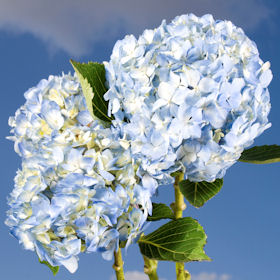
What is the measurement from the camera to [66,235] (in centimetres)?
158

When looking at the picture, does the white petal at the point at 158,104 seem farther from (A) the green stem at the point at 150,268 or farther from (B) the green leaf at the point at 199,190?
(A) the green stem at the point at 150,268

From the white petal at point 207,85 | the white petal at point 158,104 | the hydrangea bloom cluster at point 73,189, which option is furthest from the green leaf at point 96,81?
the white petal at point 207,85

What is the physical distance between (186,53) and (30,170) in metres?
0.55

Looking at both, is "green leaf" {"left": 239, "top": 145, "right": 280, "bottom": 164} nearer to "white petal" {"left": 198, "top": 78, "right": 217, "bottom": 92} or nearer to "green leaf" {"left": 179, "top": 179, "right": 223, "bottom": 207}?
"green leaf" {"left": 179, "top": 179, "right": 223, "bottom": 207}

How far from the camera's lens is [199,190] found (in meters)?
1.78

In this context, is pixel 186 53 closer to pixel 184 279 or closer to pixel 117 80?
pixel 117 80

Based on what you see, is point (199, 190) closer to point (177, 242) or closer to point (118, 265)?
point (177, 242)

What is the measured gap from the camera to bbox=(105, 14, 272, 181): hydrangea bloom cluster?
153 cm

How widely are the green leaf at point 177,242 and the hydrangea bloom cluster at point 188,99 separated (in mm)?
175

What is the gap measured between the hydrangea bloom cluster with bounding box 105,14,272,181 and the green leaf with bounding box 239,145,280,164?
0.14 meters

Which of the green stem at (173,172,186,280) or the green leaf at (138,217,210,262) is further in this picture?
the green stem at (173,172,186,280)

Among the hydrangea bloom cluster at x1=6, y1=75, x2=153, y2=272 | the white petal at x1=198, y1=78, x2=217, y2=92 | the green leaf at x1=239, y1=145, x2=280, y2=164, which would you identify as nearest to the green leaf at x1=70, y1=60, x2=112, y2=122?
the hydrangea bloom cluster at x1=6, y1=75, x2=153, y2=272

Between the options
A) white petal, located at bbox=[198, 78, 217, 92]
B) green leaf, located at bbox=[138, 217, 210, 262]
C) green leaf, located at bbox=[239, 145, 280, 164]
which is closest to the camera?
white petal, located at bbox=[198, 78, 217, 92]

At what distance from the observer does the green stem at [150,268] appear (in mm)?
1894
